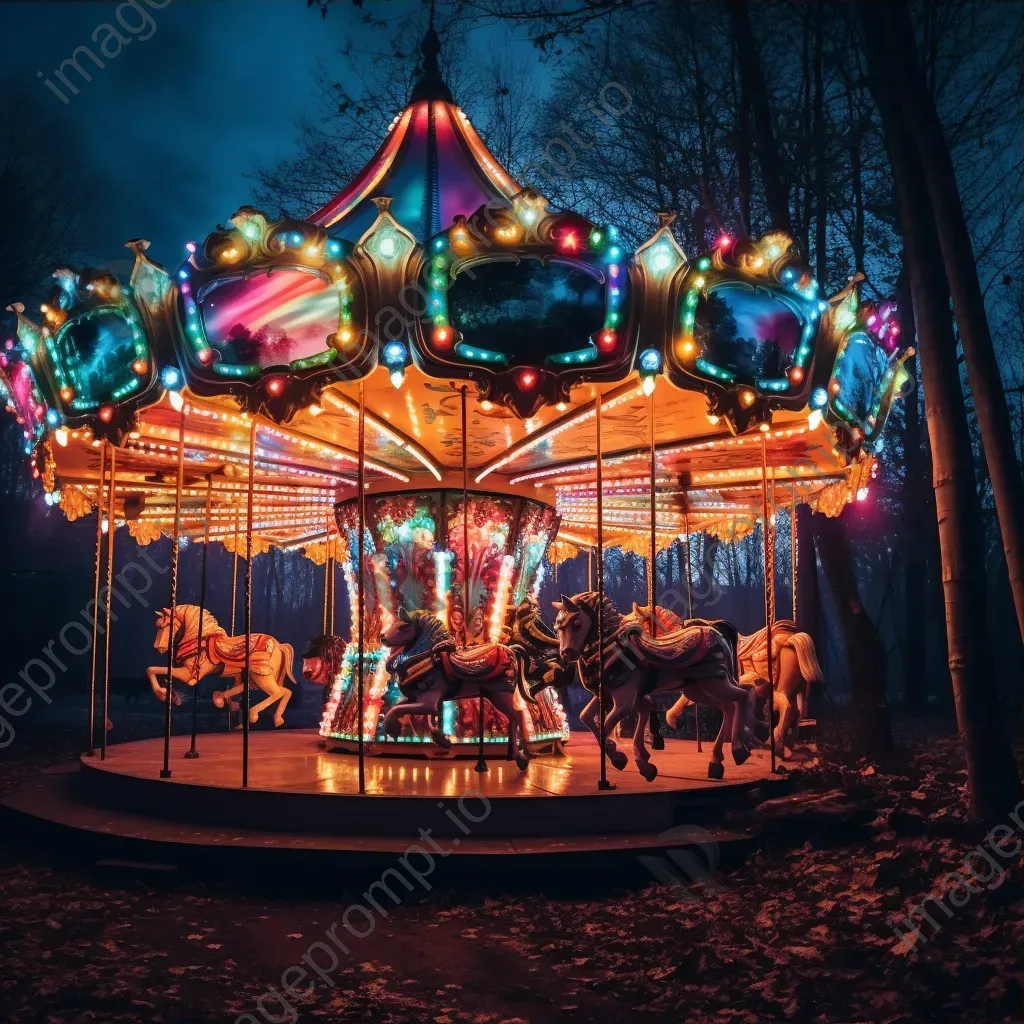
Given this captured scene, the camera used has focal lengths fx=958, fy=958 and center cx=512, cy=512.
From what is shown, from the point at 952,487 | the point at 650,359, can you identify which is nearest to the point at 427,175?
the point at 650,359

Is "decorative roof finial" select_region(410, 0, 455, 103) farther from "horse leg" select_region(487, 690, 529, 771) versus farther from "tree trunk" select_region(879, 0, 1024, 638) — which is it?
"horse leg" select_region(487, 690, 529, 771)

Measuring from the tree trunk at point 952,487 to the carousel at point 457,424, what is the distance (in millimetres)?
996

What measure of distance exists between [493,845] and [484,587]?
4042 millimetres

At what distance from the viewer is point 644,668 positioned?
765cm

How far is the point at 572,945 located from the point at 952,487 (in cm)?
356

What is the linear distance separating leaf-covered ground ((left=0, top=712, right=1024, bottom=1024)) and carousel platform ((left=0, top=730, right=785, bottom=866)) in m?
0.25

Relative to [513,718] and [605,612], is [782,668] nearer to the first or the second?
[605,612]

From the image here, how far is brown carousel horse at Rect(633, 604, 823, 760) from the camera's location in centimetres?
940

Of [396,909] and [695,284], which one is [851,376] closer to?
[695,284]

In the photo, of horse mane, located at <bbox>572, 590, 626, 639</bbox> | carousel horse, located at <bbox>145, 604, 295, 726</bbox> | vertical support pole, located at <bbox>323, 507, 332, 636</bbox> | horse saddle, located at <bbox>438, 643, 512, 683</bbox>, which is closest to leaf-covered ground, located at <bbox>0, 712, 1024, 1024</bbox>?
horse mane, located at <bbox>572, 590, 626, 639</bbox>

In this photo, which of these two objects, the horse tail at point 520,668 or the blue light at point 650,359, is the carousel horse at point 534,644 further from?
the blue light at point 650,359

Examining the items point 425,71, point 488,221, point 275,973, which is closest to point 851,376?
point 488,221

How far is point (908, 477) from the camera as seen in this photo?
18.7m

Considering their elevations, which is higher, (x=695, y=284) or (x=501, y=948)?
(x=695, y=284)
